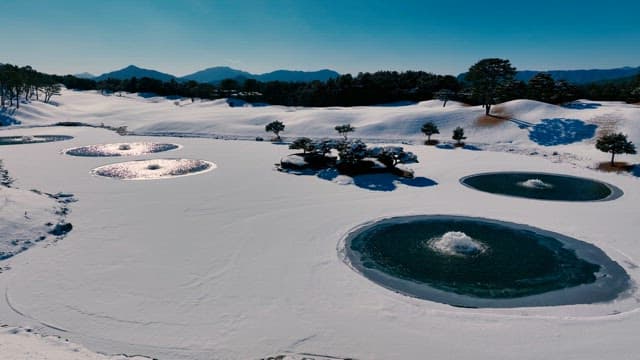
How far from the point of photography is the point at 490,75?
67.0 m

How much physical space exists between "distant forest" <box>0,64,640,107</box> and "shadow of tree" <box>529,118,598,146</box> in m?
12.9

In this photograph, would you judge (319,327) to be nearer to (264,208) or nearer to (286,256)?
(286,256)

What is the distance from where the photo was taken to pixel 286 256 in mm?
20672

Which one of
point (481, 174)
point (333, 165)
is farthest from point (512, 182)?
point (333, 165)

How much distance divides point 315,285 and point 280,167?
25.6 meters

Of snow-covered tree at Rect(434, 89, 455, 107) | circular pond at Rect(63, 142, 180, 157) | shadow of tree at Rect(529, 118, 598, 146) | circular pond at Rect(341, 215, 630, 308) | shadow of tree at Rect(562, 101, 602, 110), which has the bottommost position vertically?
circular pond at Rect(341, 215, 630, 308)

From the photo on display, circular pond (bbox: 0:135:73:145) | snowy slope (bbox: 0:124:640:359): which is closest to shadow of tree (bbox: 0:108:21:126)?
circular pond (bbox: 0:135:73:145)

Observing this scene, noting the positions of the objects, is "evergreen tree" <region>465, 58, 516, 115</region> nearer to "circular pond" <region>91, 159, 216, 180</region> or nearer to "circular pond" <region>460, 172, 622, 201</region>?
"circular pond" <region>460, 172, 622, 201</region>

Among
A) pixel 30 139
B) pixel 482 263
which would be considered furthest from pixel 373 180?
pixel 30 139

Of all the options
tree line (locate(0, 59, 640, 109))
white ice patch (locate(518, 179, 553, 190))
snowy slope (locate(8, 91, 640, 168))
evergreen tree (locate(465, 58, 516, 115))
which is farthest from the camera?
tree line (locate(0, 59, 640, 109))

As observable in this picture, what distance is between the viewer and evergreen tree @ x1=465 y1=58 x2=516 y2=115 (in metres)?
66.6

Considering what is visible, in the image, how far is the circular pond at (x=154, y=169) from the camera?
38.4 metres

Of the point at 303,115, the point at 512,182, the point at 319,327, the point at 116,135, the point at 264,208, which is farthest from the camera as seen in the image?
the point at 303,115

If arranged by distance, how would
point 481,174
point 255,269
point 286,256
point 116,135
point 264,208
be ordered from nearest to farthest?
point 255,269, point 286,256, point 264,208, point 481,174, point 116,135
